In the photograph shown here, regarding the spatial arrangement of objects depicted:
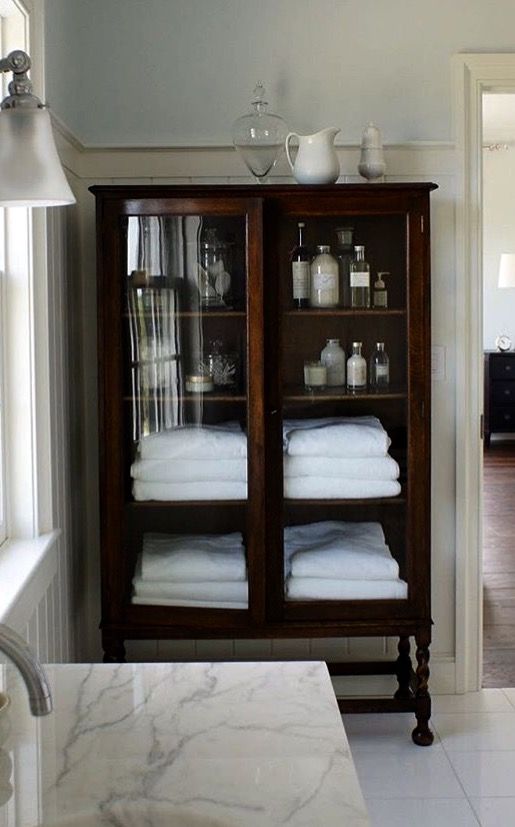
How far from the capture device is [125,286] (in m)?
3.14

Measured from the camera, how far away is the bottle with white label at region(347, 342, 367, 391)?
3.24 m

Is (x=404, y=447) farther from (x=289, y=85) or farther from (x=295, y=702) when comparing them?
(x=295, y=702)

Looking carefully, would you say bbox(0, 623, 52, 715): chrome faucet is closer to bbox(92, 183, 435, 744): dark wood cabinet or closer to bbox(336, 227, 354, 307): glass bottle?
bbox(92, 183, 435, 744): dark wood cabinet

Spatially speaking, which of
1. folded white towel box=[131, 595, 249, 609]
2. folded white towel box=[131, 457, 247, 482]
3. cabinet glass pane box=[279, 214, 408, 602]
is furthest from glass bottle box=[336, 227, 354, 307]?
folded white towel box=[131, 595, 249, 609]

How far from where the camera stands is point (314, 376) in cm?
323

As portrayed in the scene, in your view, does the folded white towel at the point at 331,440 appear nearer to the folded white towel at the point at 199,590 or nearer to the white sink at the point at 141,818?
the folded white towel at the point at 199,590

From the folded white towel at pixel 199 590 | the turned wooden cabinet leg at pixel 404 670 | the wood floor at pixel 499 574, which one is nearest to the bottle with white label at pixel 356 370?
the folded white towel at pixel 199 590

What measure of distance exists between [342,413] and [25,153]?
2020 mm

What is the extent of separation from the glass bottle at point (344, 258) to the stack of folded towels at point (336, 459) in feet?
1.27

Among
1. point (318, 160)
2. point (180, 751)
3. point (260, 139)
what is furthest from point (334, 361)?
point (180, 751)

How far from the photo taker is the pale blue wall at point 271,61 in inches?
135

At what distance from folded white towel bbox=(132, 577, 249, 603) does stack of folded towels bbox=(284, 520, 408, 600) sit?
0.15 metres

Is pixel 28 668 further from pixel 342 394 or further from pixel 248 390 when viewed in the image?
pixel 342 394

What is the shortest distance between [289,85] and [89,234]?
2.69ft
